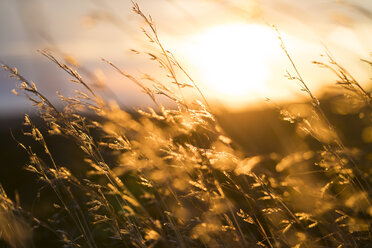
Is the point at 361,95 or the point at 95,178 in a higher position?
the point at 361,95

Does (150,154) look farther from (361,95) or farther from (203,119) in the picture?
(361,95)

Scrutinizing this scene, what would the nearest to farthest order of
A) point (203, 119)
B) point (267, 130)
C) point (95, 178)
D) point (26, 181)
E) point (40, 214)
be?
1. point (203, 119)
2. point (40, 214)
3. point (95, 178)
4. point (26, 181)
5. point (267, 130)

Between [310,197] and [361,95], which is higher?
[361,95]

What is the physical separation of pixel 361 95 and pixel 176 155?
1105mm

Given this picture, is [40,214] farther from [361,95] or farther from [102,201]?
[361,95]

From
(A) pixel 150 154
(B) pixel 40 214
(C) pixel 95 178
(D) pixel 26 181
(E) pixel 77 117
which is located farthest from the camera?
(D) pixel 26 181

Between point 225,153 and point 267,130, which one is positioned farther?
point 267,130

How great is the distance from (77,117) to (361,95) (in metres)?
1.67

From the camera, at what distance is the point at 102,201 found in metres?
1.48

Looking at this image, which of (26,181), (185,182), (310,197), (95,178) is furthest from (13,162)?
(310,197)

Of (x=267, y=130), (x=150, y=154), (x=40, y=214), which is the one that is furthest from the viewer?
(x=267, y=130)

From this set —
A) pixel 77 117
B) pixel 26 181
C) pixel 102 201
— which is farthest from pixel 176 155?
pixel 26 181

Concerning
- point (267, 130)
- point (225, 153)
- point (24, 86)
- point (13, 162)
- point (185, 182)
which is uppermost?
point (24, 86)

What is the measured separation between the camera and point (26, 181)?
463 centimetres
